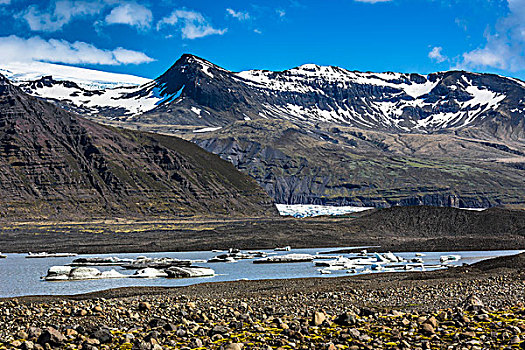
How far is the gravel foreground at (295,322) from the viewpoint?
56.5 feet

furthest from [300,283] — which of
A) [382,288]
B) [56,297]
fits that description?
[56,297]

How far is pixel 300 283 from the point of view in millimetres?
41906

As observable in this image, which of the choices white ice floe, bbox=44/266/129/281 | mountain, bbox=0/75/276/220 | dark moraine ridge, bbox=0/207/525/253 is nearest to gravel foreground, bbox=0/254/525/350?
white ice floe, bbox=44/266/129/281

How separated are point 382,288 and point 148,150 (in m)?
144

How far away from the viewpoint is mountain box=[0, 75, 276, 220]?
139625 mm

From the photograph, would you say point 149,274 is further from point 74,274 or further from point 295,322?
point 295,322

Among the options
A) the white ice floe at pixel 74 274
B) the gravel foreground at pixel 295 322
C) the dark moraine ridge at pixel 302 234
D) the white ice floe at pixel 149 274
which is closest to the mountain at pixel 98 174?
the dark moraine ridge at pixel 302 234

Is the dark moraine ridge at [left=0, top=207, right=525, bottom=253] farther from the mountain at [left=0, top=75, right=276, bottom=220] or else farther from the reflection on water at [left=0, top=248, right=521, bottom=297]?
the mountain at [left=0, top=75, right=276, bottom=220]

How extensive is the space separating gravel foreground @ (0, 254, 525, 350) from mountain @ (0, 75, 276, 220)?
363 feet

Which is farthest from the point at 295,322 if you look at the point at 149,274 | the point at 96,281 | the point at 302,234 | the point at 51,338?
the point at 302,234

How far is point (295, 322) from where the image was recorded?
67.7 ft

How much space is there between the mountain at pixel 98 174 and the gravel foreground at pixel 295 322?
110781 millimetres

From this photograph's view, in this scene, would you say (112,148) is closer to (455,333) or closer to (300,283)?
(300,283)

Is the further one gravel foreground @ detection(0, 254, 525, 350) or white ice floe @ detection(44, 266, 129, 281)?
white ice floe @ detection(44, 266, 129, 281)
